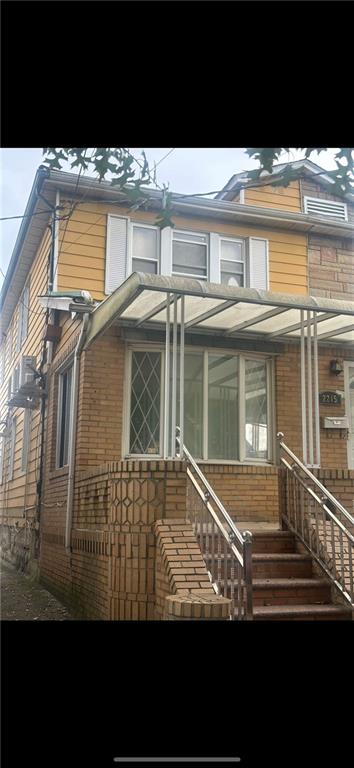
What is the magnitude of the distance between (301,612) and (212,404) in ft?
10.5

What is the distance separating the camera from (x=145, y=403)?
7465mm

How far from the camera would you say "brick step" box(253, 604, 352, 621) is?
4797mm

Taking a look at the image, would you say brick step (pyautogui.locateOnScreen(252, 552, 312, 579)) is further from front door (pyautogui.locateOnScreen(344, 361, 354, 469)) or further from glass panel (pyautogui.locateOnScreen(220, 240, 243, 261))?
glass panel (pyautogui.locateOnScreen(220, 240, 243, 261))

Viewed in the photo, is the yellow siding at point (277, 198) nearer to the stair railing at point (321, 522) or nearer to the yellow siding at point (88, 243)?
the yellow siding at point (88, 243)

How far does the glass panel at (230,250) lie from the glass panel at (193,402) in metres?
1.80

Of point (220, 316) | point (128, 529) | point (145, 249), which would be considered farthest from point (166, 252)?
point (128, 529)

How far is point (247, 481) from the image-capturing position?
7547mm

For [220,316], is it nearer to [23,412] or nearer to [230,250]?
[230,250]

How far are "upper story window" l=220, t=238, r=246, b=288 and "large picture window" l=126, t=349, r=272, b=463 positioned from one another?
4.67 feet

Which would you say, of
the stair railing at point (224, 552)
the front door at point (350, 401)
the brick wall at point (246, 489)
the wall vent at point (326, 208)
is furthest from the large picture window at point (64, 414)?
the wall vent at point (326, 208)

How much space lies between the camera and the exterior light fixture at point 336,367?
7988mm
